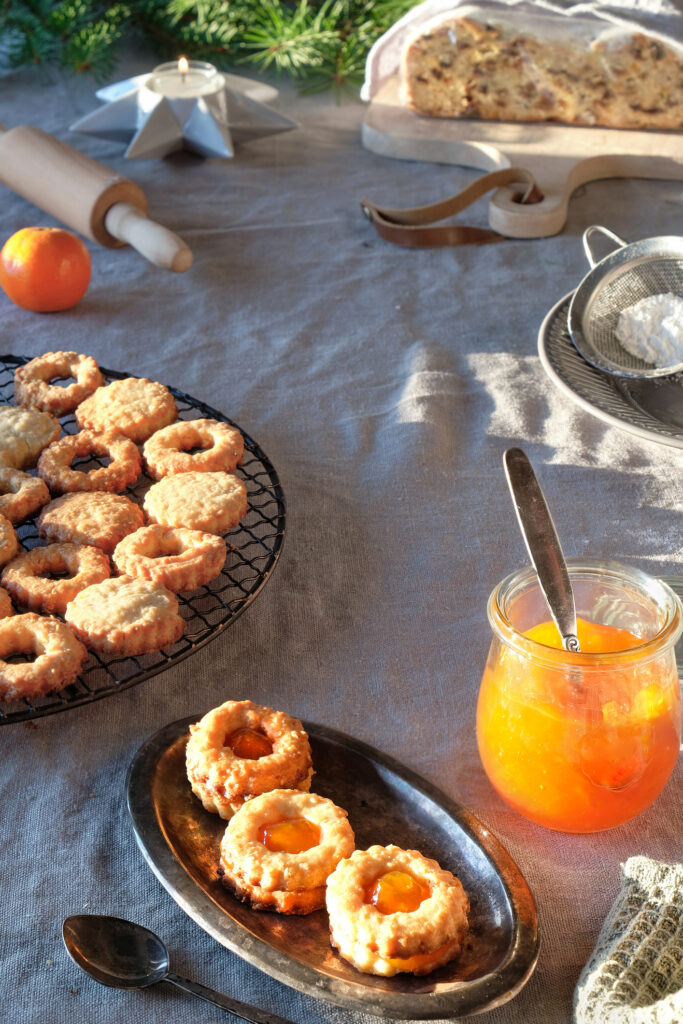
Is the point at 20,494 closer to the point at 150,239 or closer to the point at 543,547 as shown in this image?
the point at 543,547

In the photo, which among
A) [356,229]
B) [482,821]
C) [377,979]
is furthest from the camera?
[356,229]

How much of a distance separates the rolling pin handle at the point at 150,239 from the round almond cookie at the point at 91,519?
742 millimetres

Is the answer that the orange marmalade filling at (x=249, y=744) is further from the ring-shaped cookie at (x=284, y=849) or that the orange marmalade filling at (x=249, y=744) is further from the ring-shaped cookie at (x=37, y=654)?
the ring-shaped cookie at (x=37, y=654)

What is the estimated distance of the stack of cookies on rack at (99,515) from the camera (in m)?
1.05

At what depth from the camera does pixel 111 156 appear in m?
2.46

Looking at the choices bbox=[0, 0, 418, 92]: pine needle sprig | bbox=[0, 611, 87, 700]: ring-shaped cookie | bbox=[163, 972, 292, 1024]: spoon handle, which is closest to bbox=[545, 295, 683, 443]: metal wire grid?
bbox=[0, 611, 87, 700]: ring-shaped cookie

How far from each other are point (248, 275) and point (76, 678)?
119 centimetres

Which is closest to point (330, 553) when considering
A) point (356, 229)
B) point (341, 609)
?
point (341, 609)

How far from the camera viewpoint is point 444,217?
2105mm

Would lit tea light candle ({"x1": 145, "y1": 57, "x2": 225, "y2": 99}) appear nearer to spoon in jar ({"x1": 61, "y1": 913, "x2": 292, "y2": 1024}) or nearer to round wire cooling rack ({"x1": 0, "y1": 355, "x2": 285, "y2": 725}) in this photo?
round wire cooling rack ({"x1": 0, "y1": 355, "x2": 285, "y2": 725})

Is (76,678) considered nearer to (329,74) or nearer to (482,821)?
(482,821)

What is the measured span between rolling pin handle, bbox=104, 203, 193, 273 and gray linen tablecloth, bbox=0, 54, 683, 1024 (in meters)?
0.08

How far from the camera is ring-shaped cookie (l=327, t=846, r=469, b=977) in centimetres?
75

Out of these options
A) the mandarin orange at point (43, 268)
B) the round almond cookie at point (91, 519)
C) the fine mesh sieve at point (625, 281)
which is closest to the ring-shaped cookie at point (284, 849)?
the round almond cookie at point (91, 519)
